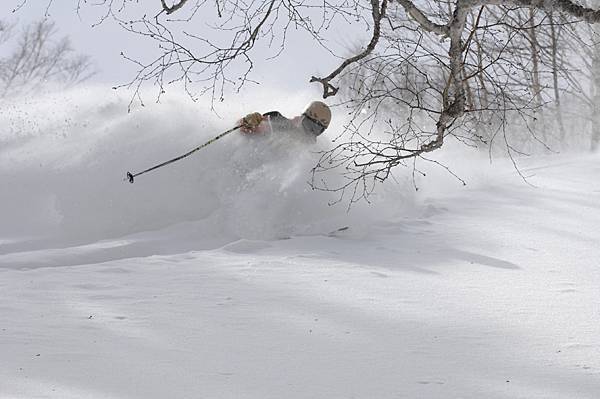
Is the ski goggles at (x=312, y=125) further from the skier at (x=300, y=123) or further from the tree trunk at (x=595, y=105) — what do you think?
the tree trunk at (x=595, y=105)

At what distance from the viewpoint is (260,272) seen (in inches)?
217

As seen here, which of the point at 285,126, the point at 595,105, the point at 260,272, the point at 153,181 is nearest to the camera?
the point at 260,272

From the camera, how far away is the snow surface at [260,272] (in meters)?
3.12

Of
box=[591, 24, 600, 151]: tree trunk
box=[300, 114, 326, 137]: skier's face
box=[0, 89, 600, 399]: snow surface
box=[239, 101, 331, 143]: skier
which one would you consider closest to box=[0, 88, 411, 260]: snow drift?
box=[0, 89, 600, 399]: snow surface

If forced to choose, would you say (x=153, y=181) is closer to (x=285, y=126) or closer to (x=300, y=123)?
(x=285, y=126)

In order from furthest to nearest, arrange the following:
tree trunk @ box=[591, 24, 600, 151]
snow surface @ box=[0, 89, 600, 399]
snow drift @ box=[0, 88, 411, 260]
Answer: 1. tree trunk @ box=[591, 24, 600, 151]
2. snow drift @ box=[0, 88, 411, 260]
3. snow surface @ box=[0, 89, 600, 399]

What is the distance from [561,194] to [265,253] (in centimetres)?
563

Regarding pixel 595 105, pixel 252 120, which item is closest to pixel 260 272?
pixel 252 120

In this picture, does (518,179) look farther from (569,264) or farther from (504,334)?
(504,334)

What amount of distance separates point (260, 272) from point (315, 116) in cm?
360

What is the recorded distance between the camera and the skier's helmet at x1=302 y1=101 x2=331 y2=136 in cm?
866

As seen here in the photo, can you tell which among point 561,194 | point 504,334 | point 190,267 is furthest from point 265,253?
point 561,194

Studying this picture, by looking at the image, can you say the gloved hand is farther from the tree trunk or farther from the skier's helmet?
the tree trunk

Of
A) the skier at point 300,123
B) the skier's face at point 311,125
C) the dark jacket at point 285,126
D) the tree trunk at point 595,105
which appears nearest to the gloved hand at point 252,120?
the skier at point 300,123
